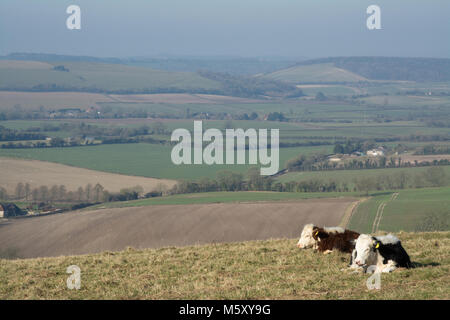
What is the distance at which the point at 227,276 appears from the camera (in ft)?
37.3

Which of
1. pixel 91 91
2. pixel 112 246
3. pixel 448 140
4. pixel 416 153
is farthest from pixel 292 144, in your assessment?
pixel 91 91

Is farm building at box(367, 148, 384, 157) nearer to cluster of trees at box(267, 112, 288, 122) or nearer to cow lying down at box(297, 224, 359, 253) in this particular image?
cluster of trees at box(267, 112, 288, 122)

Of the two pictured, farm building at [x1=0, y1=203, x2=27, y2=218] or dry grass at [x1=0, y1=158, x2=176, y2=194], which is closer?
farm building at [x1=0, y1=203, x2=27, y2=218]

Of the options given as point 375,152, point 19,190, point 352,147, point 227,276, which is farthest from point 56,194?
point 227,276

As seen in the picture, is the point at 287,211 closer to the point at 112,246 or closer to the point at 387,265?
the point at 112,246

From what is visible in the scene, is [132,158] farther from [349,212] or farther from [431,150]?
[349,212]

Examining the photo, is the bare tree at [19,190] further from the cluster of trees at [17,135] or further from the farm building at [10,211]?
the cluster of trees at [17,135]

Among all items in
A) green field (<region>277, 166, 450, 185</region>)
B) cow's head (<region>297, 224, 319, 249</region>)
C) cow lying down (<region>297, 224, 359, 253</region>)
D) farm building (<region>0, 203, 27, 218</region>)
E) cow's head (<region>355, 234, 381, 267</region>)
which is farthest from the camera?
green field (<region>277, 166, 450, 185</region>)

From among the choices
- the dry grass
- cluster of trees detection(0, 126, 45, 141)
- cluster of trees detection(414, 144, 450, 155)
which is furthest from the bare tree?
cluster of trees detection(414, 144, 450, 155)

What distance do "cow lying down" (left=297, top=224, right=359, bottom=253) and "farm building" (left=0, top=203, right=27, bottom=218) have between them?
35.9 m

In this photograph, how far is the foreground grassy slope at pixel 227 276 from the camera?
9852 mm

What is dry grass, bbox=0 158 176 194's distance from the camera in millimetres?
59188

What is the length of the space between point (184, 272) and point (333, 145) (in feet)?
261
